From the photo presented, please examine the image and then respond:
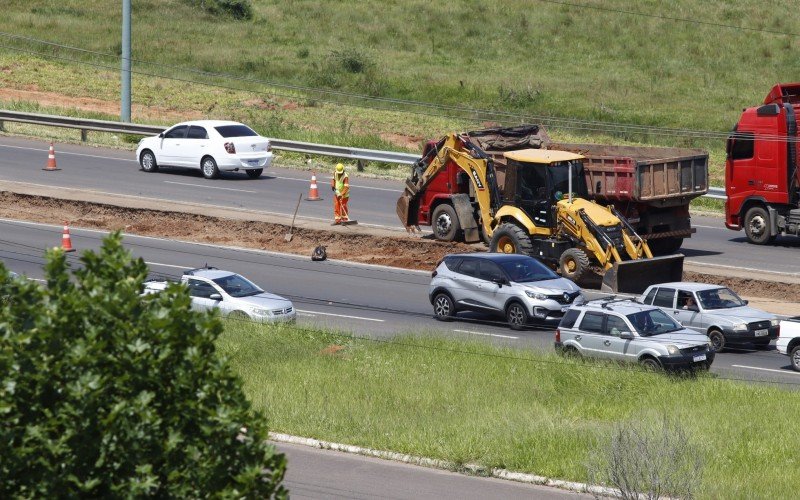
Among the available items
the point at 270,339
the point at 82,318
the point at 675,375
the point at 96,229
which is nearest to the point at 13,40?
the point at 96,229

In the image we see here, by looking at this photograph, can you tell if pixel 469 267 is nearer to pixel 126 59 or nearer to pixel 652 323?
pixel 652 323

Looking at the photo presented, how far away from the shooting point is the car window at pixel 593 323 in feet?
63.6

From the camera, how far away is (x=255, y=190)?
33.6 meters

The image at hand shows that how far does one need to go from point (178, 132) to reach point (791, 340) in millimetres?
20940

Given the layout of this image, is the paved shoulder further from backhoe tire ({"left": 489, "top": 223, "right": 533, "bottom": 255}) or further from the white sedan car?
the white sedan car

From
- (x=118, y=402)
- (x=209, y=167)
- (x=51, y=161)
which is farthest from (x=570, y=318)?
(x=51, y=161)

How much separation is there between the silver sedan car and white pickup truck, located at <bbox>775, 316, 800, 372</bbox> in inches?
47.5

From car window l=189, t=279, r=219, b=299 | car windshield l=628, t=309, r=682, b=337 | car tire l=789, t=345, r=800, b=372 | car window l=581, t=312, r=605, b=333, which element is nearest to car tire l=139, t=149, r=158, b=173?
car window l=189, t=279, r=219, b=299

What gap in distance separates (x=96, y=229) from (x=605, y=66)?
3600 cm

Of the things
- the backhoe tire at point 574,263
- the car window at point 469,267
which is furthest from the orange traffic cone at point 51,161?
the backhoe tire at point 574,263

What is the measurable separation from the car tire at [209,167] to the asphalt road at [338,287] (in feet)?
20.1

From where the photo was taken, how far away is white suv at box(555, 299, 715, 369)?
60.3 ft

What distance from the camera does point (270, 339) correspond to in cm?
1961

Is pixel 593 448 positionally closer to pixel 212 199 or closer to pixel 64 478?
pixel 64 478
